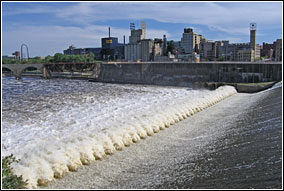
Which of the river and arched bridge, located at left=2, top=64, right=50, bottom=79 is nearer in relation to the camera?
the river

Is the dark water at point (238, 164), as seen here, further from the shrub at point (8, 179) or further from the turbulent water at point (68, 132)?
the shrub at point (8, 179)

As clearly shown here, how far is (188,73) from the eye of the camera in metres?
64.4

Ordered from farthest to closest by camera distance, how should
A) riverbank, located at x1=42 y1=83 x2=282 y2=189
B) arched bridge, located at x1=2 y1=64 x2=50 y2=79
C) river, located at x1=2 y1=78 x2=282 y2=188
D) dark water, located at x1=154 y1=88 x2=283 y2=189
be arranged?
arched bridge, located at x1=2 y1=64 x2=50 y2=79 → river, located at x1=2 y1=78 x2=282 y2=188 → riverbank, located at x1=42 y1=83 x2=282 y2=189 → dark water, located at x1=154 y1=88 x2=283 y2=189

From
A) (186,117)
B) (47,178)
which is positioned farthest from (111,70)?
(47,178)

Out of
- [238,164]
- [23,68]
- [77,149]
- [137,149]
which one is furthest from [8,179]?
[23,68]

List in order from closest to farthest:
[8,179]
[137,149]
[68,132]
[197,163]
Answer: [8,179]
[197,163]
[137,149]
[68,132]

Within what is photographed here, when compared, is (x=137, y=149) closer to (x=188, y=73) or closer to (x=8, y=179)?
(x=8, y=179)

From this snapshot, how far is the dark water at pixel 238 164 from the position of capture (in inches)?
381

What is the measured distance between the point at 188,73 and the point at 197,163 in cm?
5320

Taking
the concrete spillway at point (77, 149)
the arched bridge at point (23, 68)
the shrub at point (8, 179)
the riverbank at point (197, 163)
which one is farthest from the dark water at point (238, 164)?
the arched bridge at point (23, 68)

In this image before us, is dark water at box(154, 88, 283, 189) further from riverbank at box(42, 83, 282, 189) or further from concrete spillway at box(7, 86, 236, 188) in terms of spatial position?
concrete spillway at box(7, 86, 236, 188)

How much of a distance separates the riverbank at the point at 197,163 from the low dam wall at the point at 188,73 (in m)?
37.6

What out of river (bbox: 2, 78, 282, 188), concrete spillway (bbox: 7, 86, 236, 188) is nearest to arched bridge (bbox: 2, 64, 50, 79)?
river (bbox: 2, 78, 282, 188)

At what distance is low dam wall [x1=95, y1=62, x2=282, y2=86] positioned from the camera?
174 ft
